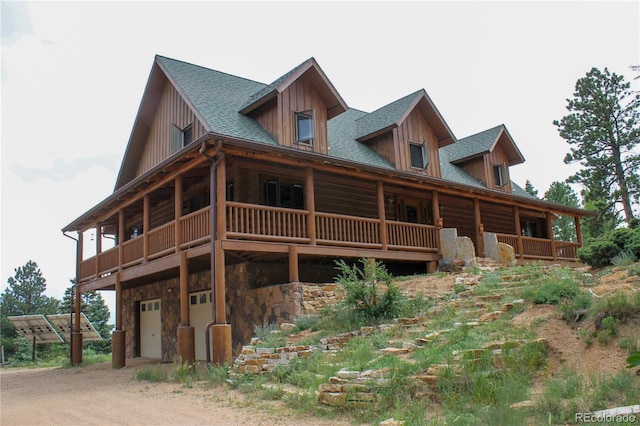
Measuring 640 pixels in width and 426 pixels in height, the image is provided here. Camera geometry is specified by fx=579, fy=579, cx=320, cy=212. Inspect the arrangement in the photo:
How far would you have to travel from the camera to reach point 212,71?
2183 centimetres

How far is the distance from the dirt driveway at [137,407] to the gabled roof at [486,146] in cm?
1775

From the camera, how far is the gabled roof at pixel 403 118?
70.5ft

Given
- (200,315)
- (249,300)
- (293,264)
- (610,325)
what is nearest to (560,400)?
(610,325)

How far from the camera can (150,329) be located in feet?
73.7

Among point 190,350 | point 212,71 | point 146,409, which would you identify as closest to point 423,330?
point 146,409

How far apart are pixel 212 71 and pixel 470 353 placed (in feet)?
53.9

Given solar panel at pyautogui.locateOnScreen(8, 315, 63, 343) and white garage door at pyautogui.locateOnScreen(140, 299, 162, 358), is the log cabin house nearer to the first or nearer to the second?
white garage door at pyautogui.locateOnScreen(140, 299, 162, 358)

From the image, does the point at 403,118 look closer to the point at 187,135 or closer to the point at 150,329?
the point at 187,135

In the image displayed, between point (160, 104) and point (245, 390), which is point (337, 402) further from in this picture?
point (160, 104)

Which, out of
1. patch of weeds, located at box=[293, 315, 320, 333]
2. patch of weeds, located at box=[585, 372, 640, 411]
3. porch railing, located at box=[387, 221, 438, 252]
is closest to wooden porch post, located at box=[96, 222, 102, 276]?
porch railing, located at box=[387, 221, 438, 252]

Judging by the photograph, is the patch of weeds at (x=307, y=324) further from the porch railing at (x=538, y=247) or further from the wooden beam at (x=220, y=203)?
the porch railing at (x=538, y=247)

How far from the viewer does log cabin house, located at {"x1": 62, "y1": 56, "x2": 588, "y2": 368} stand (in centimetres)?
1500

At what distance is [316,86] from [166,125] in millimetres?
5686

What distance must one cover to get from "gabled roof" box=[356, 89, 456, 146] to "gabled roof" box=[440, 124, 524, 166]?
322 centimetres
